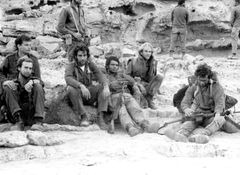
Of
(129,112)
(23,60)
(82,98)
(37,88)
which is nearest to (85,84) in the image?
(82,98)

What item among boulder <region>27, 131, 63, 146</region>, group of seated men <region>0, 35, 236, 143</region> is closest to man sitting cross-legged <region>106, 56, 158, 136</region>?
group of seated men <region>0, 35, 236, 143</region>

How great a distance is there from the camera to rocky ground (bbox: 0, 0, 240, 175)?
515 centimetres

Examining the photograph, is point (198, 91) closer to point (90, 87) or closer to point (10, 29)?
point (90, 87)

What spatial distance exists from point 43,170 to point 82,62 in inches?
96.2

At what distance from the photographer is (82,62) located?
6926 millimetres

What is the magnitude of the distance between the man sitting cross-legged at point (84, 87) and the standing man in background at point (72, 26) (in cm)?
205

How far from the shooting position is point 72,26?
9242 millimetres

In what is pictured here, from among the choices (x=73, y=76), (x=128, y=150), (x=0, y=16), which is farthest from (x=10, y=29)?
(x=128, y=150)

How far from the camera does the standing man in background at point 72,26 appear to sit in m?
9.05

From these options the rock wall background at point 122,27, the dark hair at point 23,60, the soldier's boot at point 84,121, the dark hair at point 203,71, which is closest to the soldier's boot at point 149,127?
the soldier's boot at point 84,121

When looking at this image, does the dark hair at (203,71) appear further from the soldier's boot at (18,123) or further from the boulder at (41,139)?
the soldier's boot at (18,123)

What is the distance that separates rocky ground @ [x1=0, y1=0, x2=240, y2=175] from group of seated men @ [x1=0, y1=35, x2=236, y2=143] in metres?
0.22

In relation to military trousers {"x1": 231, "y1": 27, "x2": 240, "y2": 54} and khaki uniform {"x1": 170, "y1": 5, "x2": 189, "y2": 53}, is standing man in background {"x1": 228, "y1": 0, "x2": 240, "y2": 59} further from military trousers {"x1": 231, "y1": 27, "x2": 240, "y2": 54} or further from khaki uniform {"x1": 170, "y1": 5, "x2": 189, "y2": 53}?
khaki uniform {"x1": 170, "y1": 5, "x2": 189, "y2": 53}

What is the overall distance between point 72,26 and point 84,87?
9.50 ft
